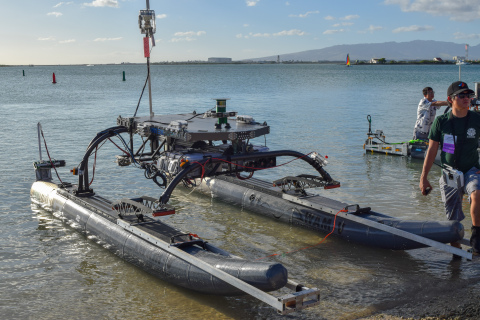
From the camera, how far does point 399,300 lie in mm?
8383

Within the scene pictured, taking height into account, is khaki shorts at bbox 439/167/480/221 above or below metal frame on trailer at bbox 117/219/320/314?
above

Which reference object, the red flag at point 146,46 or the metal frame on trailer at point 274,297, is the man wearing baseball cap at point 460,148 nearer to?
the metal frame on trailer at point 274,297

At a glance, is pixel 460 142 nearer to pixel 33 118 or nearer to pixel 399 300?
pixel 399 300

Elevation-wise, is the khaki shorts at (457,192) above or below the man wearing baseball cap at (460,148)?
below

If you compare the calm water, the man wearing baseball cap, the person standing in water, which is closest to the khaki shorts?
the man wearing baseball cap

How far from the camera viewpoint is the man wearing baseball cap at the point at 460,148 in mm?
8070

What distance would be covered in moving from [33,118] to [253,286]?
38.5 meters

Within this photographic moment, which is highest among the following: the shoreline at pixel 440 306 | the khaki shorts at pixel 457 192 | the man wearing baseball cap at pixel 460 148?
the man wearing baseball cap at pixel 460 148


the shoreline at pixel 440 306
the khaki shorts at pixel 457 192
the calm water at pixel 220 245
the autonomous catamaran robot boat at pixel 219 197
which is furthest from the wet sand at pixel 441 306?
the khaki shorts at pixel 457 192

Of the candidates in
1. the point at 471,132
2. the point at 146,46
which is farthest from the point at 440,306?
the point at 146,46

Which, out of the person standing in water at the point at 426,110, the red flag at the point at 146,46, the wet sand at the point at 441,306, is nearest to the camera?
the wet sand at the point at 441,306

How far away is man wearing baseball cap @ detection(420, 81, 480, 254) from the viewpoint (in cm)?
807

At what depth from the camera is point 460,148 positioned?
26.9ft

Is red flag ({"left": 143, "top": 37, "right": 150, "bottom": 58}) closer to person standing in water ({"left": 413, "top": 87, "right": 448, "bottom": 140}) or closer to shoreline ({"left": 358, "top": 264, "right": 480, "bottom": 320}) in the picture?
person standing in water ({"left": 413, "top": 87, "right": 448, "bottom": 140})
